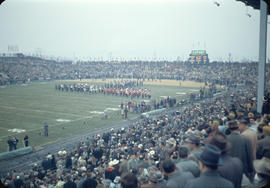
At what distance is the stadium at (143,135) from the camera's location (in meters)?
3.99

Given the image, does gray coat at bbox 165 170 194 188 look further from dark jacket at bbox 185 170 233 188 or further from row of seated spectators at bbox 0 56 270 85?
row of seated spectators at bbox 0 56 270 85

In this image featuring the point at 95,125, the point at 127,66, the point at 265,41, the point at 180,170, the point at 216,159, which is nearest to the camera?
the point at 216,159

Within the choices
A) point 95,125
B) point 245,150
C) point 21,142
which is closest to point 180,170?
point 245,150

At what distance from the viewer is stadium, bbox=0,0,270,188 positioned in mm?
3987

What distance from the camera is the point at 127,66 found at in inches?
2918

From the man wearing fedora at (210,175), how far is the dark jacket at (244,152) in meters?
1.75

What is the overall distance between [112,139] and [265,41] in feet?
27.9

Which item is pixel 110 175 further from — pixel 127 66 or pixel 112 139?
pixel 127 66

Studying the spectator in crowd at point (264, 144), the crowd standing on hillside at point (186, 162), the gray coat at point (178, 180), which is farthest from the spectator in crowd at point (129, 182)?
the spectator in crowd at point (264, 144)

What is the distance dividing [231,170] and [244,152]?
1.18 metres

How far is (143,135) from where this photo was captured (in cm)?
1328

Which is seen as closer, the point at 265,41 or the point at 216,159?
the point at 216,159

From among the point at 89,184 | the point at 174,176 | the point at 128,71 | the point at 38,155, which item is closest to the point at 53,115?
the point at 38,155

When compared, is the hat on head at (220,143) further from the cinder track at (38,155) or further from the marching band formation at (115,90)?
the marching band formation at (115,90)
